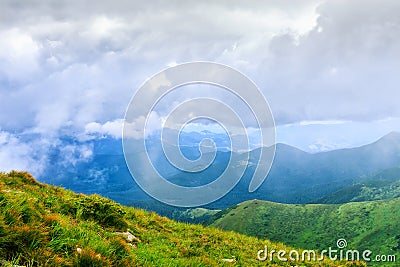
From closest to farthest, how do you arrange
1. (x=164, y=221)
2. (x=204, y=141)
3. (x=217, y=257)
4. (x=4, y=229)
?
(x=4, y=229) < (x=217, y=257) < (x=164, y=221) < (x=204, y=141)

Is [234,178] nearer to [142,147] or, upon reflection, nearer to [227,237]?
[227,237]

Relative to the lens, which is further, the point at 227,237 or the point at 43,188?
the point at 227,237

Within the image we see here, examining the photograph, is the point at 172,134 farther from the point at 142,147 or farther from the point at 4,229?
the point at 4,229

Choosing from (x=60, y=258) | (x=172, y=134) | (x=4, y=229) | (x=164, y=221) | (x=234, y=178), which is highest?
(x=172, y=134)

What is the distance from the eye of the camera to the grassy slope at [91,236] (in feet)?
26.7

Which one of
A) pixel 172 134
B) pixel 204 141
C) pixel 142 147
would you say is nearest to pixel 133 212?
pixel 142 147

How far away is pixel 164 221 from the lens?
835 inches

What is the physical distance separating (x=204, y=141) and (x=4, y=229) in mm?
17179

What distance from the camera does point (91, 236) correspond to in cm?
1062

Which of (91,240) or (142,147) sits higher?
(142,147)

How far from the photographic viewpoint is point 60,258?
26.2 ft

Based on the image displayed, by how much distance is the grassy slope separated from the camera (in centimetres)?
812

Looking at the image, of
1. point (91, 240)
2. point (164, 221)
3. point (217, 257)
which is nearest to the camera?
point (91, 240)

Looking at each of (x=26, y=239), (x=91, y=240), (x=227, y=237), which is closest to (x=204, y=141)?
(x=227, y=237)
